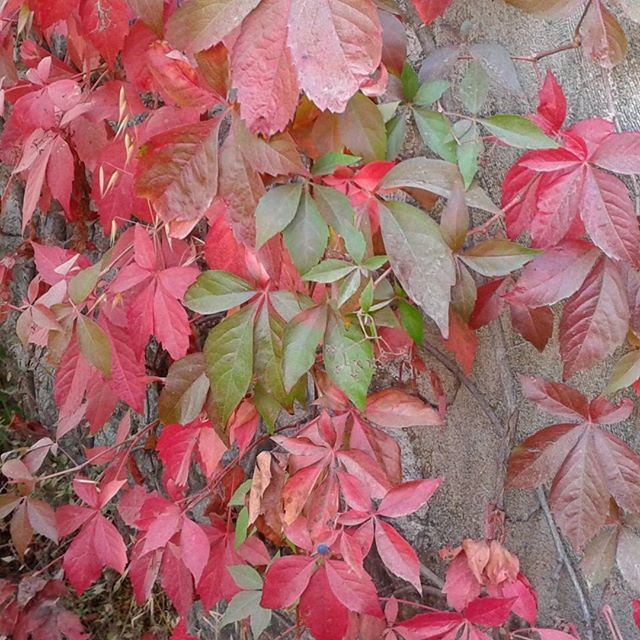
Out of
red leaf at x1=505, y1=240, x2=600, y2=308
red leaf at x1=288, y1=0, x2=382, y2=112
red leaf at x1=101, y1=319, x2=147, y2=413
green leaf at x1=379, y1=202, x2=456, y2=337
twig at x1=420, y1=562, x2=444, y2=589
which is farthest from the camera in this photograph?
twig at x1=420, y1=562, x2=444, y2=589

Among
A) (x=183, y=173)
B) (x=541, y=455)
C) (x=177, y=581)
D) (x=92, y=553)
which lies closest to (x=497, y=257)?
(x=541, y=455)

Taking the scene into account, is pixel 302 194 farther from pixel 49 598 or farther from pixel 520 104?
pixel 49 598

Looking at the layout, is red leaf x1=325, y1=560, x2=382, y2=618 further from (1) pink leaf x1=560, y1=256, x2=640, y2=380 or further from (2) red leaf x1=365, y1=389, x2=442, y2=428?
(1) pink leaf x1=560, y1=256, x2=640, y2=380

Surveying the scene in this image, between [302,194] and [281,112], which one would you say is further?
[302,194]

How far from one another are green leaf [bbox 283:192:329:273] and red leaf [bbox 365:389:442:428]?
24 cm

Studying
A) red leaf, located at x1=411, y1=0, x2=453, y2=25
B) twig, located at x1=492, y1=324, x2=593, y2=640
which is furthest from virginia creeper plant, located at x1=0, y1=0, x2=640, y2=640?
twig, located at x1=492, y1=324, x2=593, y2=640

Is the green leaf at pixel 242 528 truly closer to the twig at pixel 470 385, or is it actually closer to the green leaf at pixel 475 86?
the twig at pixel 470 385

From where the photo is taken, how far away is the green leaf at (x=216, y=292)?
91cm

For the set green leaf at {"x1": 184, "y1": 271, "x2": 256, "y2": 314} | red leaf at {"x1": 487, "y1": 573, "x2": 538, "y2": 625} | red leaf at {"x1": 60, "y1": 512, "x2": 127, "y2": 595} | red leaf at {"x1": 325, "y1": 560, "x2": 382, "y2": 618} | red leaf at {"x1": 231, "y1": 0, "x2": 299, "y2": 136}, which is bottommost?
red leaf at {"x1": 60, "y1": 512, "x2": 127, "y2": 595}

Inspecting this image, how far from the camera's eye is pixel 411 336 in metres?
0.98

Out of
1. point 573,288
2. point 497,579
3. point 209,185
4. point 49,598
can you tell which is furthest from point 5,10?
point 49,598

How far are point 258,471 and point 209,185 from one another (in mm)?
390

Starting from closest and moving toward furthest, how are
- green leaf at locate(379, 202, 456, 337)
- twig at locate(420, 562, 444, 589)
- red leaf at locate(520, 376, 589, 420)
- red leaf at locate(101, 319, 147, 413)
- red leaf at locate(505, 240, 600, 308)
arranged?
1. green leaf at locate(379, 202, 456, 337)
2. red leaf at locate(505, 240, 600, 308)
3. red leaf at locate(520, 376, 589, 420)
4. red leaf at locate(101, 319, 147, 413)
5. twig at locate(420, 562, 444, 589)

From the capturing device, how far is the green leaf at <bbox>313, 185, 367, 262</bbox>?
825mm
